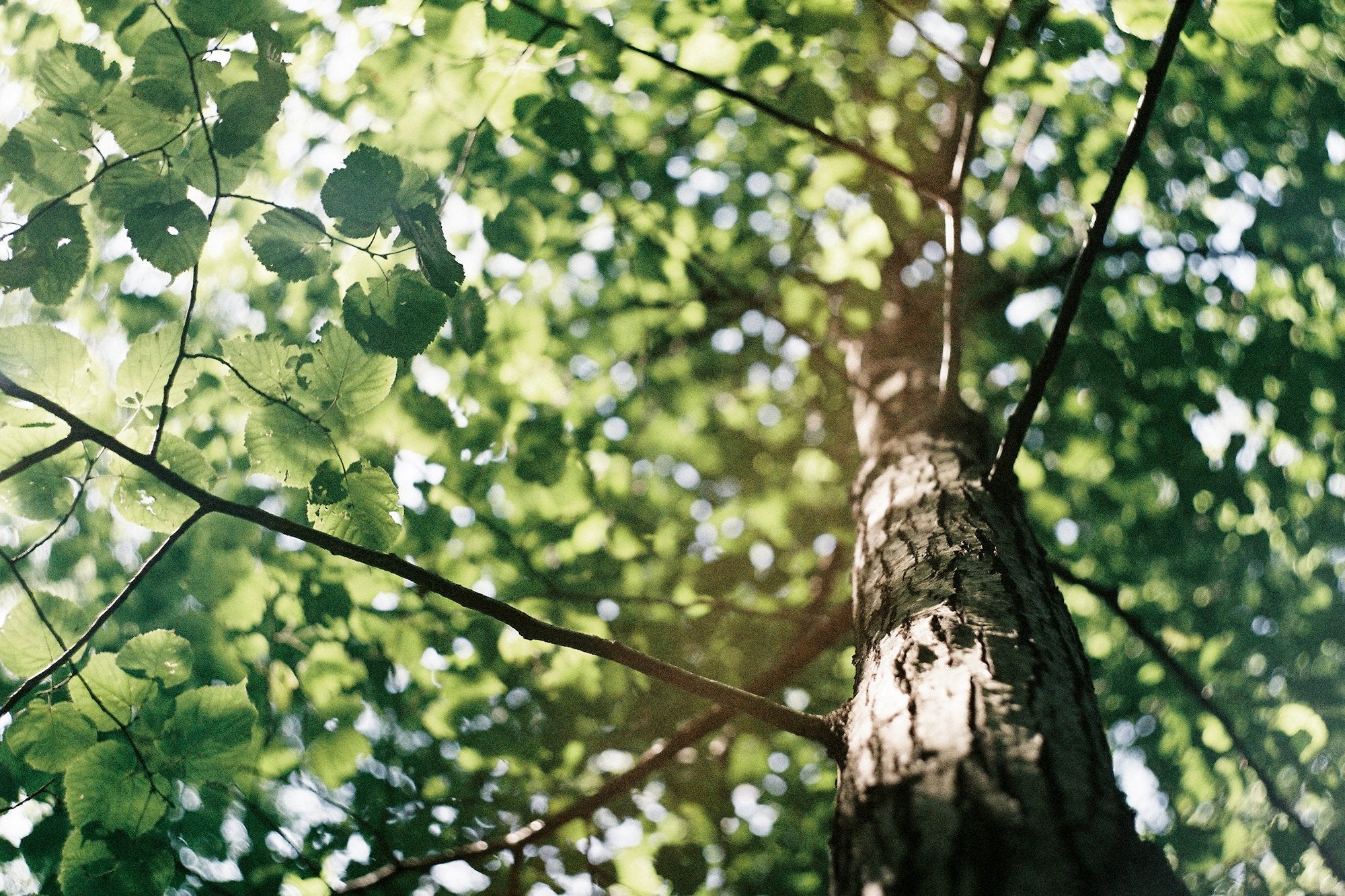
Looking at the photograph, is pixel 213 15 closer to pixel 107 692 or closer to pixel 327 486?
pixel 327 486

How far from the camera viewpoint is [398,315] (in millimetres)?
1184

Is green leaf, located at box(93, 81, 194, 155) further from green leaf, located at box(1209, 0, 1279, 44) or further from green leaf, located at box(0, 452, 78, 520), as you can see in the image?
green leaf, located at box(1209, 0, 1279, 44)

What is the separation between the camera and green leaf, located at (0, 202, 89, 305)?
120 centimetres

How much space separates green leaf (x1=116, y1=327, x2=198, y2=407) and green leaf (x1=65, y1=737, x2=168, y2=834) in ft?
1.86

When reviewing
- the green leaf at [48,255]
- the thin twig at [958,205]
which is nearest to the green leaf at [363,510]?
the green leaf at [48,255]

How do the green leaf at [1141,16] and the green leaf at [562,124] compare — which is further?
the green leaf at [562,124]

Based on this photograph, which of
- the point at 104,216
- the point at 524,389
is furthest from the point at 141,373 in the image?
the point at 524,389

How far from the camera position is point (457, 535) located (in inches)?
112

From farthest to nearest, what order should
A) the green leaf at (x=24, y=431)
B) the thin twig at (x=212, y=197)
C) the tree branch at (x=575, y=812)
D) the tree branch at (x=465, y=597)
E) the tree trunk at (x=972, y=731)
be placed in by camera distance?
1. the tree branch at (x=575, y=812)
2. the green leaf at (x=24, y=431)
3. the thin twig at (x=212, y=197)
4. the tree branch at (x=465, y=597)
5. the tree trunk at (x=972, y=731)

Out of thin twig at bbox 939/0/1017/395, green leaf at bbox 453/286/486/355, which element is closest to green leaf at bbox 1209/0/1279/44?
thin twig at bbox 939/0/1017/395

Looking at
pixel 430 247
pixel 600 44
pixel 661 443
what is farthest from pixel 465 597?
pixel 661 443

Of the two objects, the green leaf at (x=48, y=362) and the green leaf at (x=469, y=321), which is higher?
the green leaf at (x=48, y=362)

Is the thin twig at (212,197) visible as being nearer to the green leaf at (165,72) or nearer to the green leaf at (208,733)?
the green leaf at (165,72)

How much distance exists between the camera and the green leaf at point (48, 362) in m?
1.12
